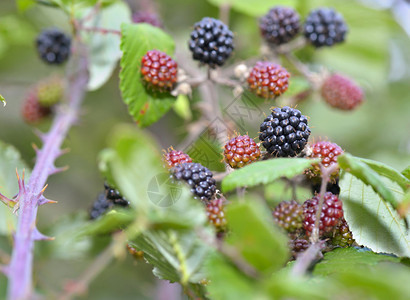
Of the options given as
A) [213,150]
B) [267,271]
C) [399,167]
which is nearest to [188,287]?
[267,271]

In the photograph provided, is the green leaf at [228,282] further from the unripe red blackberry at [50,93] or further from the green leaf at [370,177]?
the unripe red blackberry at [50,93]

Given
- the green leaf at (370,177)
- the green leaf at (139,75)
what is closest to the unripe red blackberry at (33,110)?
the green leaf at (139,75)

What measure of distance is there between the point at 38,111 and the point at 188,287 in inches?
47.8

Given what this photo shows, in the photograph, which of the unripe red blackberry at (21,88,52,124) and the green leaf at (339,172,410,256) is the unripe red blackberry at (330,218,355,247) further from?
the unripe red blackberry at (21,88,52,124)

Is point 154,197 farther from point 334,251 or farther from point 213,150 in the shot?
point 213,150

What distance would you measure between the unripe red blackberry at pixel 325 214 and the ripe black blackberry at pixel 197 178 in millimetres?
241

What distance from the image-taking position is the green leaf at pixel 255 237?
2.21 feet

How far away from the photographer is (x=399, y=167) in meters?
1.97

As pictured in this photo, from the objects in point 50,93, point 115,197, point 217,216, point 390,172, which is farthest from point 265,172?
point 50,93

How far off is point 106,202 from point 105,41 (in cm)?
68

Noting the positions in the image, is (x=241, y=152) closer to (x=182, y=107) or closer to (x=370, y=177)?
(x=370, y=177)

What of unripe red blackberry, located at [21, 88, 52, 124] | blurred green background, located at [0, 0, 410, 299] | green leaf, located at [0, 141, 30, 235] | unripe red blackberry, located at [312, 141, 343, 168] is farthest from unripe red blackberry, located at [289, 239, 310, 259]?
unripe red blackberry, located at [21, 88, 52, 124]

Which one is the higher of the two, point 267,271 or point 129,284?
point 267,271

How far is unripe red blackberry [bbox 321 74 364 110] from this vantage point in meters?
1.77
